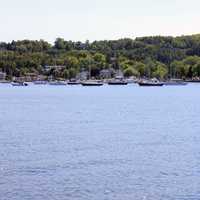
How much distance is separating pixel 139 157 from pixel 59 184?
28.9 feet

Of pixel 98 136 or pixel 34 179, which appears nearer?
pixel 34 179

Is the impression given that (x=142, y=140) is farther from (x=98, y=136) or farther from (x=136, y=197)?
(x=136, y=197)

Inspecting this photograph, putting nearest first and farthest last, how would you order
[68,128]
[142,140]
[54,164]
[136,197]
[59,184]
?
1. [136,197]
2. [59,184]
3. [54,164]
4. [142,140]
5. [68,128]

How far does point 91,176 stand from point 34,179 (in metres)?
2.51

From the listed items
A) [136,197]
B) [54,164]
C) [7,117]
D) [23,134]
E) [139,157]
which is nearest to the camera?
[136,197]

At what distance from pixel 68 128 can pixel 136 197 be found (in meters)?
29.9

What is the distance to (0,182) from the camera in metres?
28.4

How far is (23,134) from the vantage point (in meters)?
49.4

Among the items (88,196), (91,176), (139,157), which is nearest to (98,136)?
(139,157)

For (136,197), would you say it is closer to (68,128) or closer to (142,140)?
(142,140)

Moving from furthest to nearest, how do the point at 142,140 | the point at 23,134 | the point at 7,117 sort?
the point at 7,117 → the point at 23,134 → the point at 142,140

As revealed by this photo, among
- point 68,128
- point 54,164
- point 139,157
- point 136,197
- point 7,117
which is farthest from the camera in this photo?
point 7,117

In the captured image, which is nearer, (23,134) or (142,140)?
(142,140)

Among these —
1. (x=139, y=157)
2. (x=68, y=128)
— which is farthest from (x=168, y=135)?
(x=139, y=157)
